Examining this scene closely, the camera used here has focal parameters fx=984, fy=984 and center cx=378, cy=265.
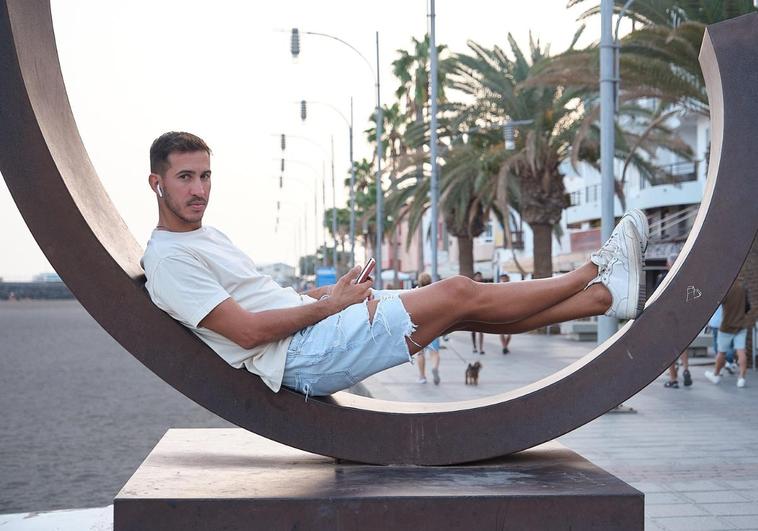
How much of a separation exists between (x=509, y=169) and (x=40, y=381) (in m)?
14.0

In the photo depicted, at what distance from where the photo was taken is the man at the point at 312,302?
4.22 m

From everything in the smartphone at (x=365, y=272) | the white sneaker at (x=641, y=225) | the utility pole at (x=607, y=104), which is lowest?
the smartphone at (x=365, y=272)

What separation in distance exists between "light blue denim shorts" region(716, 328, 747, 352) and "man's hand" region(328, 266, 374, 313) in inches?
439

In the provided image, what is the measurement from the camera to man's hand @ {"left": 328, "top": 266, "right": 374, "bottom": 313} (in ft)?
14.2

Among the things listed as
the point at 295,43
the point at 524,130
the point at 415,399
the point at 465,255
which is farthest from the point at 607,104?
the point at 465,255

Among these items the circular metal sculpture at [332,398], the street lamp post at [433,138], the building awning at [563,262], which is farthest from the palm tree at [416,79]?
the circular metal sculpture at [332,398]

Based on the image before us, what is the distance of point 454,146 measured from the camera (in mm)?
29250

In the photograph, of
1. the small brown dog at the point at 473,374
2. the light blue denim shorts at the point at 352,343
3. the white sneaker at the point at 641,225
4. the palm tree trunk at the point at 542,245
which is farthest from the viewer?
the palm tree trunk at the point at 542,245

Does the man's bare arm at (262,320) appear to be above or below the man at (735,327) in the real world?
above

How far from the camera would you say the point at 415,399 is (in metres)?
12.7

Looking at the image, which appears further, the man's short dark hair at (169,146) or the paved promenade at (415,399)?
the paved promenade at (415,399)

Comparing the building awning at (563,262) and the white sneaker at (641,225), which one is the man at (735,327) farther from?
the building awning at (563,262)

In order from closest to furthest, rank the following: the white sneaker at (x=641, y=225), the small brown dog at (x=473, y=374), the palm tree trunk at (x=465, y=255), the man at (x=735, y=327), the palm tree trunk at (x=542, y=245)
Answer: the white sneaker at (x=641, y=225), the man at (x=735, y=327), the small brown dog at (x=473, y=374), the palm tree trunk at (x=542, y=245), the palm tree trunk at (x=465, y=255)

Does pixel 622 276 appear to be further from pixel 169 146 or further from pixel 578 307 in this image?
pixel 169 146
